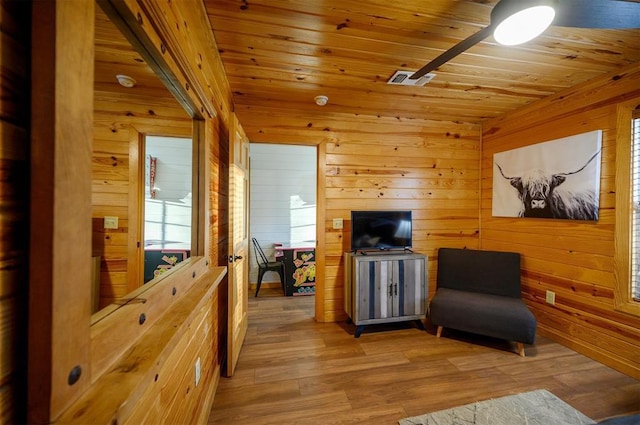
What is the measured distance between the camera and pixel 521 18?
1.20 meters

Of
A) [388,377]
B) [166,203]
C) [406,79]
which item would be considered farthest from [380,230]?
[166,203]

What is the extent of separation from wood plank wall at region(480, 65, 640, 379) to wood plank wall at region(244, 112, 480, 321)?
0.47m

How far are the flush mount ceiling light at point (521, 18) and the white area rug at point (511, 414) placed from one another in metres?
2.24

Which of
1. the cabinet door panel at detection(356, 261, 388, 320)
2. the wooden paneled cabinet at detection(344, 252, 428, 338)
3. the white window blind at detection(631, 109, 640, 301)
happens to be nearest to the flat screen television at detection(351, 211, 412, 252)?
the wooden paneled cabinet at detection(344, 252, 428, 338)

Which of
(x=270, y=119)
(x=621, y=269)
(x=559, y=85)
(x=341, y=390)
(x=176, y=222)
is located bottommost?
(x=341, y=390)

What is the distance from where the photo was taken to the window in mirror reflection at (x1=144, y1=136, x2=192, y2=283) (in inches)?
35.1

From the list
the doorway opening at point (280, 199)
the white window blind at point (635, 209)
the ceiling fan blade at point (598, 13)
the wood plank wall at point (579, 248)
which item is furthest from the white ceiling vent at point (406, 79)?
the doorway opening at point (280, 199)

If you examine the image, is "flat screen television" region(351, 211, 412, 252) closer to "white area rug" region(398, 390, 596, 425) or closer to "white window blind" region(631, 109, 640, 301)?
"white area rug" region(398, 390, 596, 425)

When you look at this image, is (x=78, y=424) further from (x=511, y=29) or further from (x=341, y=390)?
(x=511, y=29)

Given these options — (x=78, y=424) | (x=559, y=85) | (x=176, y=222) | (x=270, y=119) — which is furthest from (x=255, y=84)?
(x=559, y=85)

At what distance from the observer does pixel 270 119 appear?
286 cm

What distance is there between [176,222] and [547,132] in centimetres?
346

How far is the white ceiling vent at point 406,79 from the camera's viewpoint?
2.10 meters

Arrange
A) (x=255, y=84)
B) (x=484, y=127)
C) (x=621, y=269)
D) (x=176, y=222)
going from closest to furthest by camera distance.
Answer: (x=176, y=222) → (x=621, y=269) → (x=255, y=84) → (x=484, y=127)
